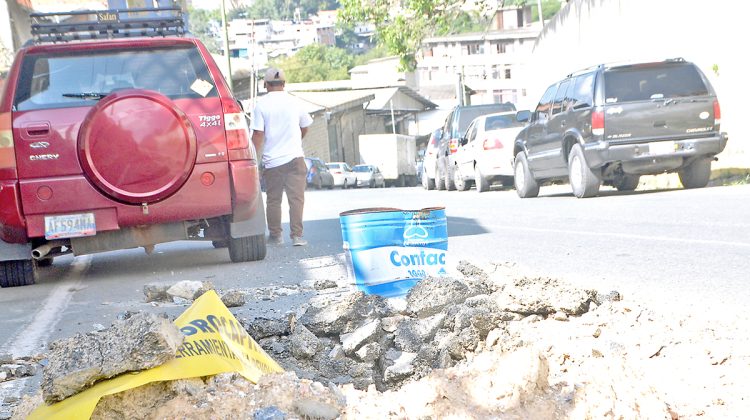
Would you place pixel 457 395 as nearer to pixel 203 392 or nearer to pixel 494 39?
pixel 203 392

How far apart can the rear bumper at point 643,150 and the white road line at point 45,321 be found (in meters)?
8.06

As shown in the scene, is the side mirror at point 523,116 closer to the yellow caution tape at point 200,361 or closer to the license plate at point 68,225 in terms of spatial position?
the license plate at point 68,225

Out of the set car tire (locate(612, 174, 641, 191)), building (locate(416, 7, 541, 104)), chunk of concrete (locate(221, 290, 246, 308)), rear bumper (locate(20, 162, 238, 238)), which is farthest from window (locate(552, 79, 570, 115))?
building (locate(416, 7, 541, 104))

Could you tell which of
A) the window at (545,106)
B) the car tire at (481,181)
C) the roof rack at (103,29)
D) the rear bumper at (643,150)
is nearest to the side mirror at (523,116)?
the window at (545,106)

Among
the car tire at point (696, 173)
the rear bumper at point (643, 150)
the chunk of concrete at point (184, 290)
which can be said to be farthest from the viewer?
the car tire at point (696, 173)

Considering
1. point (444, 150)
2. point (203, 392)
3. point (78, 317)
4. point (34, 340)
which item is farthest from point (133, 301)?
point (444, 150)

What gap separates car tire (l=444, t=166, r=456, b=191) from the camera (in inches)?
1049

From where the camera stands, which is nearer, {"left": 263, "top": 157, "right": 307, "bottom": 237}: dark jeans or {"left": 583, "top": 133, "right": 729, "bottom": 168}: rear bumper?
{"left": 263, "top": 157, "right": 307, "bottom": 237}: dark jeans

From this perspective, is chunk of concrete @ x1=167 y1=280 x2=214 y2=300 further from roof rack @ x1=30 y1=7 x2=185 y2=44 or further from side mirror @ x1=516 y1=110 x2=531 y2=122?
side mirror @ x1=516 y1=110 x2=531 y2=122

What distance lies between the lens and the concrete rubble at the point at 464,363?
365 cm

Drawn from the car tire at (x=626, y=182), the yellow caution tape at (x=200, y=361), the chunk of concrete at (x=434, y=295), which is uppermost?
the yellow caution tape at (x=200, y=361)

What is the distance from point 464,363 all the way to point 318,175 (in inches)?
1613

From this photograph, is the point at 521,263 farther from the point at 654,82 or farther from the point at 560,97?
the point at 560,97

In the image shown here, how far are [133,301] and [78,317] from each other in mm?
619
